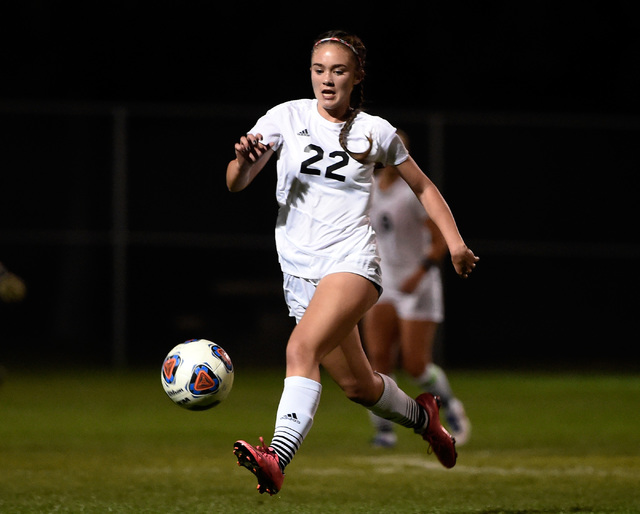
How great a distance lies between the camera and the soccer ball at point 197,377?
6.41 m

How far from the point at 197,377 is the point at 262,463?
3.20 feet

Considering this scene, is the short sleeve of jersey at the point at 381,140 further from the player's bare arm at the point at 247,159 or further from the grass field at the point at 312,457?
the grass field at the point at 312,457

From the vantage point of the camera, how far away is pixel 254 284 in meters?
19.5

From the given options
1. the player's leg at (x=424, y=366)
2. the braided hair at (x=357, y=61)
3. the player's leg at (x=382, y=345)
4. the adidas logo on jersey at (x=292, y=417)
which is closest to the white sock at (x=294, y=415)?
the adidas logo on jersey at (x=292, y=417)

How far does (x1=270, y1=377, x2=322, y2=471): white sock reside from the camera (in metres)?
5.80

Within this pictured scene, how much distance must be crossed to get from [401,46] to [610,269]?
6.05 meters

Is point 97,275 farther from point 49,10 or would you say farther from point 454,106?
point 454,106

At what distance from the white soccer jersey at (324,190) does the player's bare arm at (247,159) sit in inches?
5.0

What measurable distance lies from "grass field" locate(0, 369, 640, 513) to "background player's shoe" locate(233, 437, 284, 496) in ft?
3.54

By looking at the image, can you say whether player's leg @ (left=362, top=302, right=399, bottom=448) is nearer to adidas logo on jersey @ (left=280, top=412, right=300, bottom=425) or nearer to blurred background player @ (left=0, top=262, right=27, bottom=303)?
blurred background player @ (left=0, top=262, right=27, bottom=303)

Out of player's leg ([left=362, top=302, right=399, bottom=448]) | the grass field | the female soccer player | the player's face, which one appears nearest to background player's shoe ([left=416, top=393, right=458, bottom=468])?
the grass field

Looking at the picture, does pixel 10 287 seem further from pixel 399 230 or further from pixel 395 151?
pixel 395 151

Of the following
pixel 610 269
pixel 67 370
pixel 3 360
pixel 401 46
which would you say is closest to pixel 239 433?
pixel 67 370

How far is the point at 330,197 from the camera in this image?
6.30m
